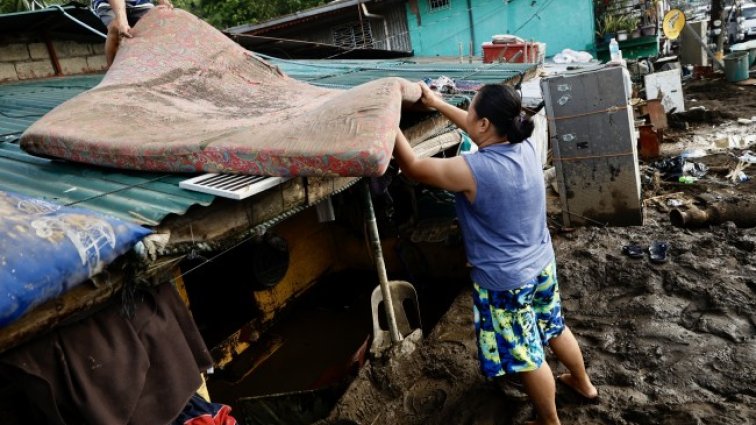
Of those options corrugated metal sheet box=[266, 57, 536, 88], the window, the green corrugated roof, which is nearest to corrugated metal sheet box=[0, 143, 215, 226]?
the green corrugated roof

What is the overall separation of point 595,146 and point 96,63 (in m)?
7.77

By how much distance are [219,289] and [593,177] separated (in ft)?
19.2

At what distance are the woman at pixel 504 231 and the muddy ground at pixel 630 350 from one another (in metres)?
0.89

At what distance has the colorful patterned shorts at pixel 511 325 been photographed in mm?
3045

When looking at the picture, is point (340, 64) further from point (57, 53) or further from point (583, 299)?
point (583, 299)

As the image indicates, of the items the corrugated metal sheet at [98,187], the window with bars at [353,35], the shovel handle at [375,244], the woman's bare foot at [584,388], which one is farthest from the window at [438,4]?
the woman's bare foot at [584,388]

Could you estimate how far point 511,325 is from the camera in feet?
10.1

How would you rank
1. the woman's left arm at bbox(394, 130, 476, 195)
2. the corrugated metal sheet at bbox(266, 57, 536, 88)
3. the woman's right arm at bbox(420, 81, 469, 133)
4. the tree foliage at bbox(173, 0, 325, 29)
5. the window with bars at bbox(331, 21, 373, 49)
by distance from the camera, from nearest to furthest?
the woman's left arm at bbox(394, 130, 476, 195)
the woman's right arm at bbox(420, 81, 469, 133)
the corrugated metal sheet at bbox(266, 57, 536, 88)
the window with bars at bbox(331, 21, 373, 49)
the tree foliage at bbox(173, 0, 325, 29)

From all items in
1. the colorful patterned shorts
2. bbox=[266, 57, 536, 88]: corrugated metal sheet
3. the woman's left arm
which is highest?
bbox=[266, 57, 536, 88]: corrugated metal sheet

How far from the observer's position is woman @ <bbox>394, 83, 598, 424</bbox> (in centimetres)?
273

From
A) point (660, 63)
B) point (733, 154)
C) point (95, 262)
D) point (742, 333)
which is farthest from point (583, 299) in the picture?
point (660, 63)

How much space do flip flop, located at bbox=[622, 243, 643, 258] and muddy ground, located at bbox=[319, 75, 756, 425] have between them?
0.08m

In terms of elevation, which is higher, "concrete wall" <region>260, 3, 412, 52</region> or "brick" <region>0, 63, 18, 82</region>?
"concrete wall" <region>260, 3, 412, 52</region>

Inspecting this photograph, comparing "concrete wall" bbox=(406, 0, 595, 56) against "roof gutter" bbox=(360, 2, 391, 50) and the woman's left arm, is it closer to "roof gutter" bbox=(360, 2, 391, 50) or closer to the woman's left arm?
"roof gutter" bbox=(360, 2, 391, 50)
